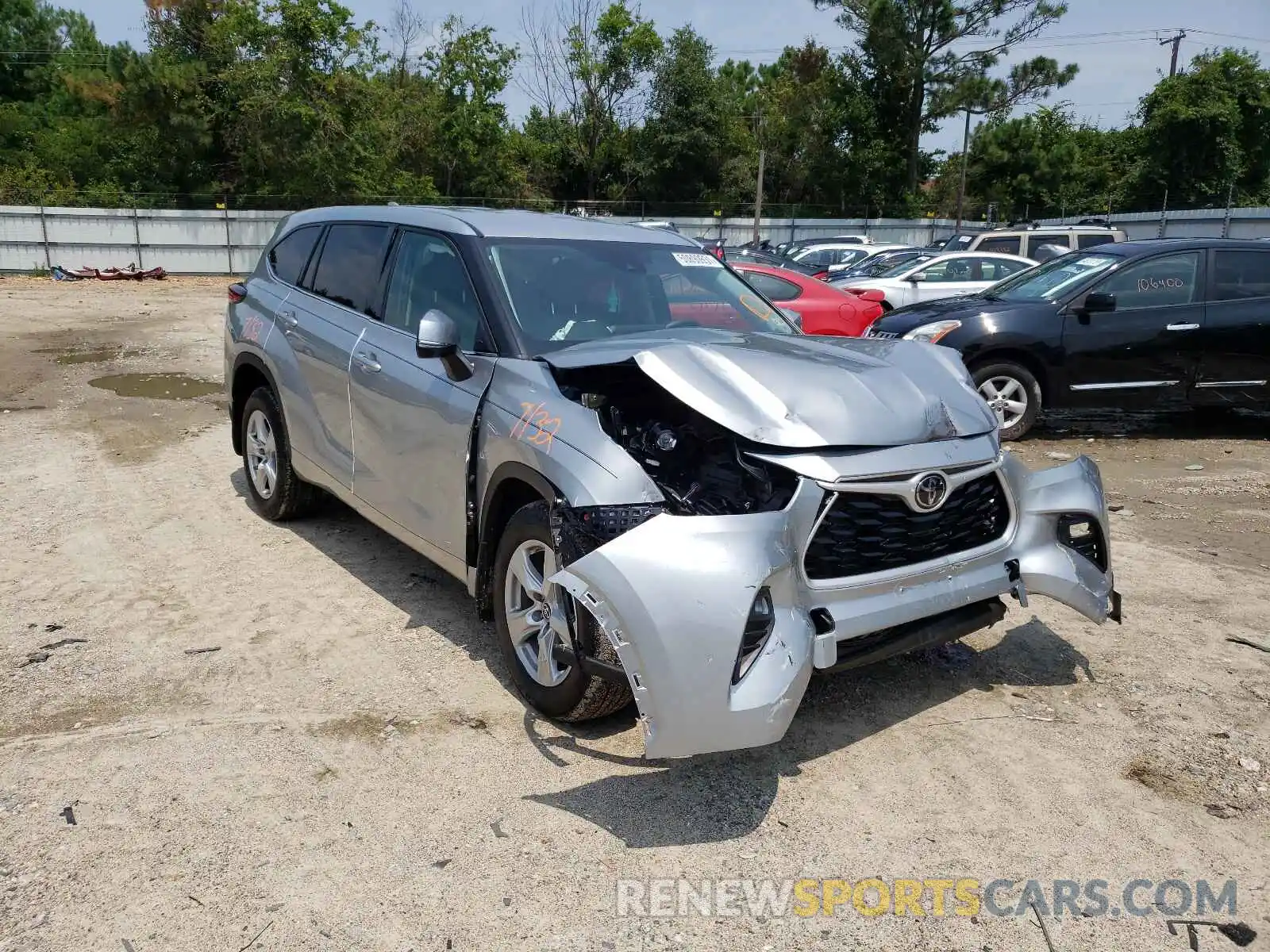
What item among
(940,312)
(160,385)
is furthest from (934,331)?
(160,385)

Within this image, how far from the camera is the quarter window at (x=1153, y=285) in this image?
28.9 ft

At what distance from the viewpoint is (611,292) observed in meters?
4.50

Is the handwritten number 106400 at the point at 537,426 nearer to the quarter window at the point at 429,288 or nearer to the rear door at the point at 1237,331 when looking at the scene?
the quarter window at the point at 429,288

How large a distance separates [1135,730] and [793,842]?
1.58m

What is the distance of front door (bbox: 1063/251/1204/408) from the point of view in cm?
867

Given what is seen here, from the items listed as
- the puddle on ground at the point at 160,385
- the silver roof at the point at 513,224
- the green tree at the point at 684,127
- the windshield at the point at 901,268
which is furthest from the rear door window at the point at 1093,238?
the green tree at the point at 684,127

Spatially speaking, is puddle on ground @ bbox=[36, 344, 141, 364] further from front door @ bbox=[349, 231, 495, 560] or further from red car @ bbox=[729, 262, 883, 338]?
front door @ bbox=[349, 231, 495, 560]

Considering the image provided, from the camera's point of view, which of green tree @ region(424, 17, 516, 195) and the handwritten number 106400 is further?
green tree @ region(424, 17, 516, 195)

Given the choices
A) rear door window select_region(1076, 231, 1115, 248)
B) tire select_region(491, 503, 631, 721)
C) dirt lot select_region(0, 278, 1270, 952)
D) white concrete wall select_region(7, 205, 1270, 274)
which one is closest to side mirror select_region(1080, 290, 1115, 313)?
dirt lot select_region(0, 278, 1270, 952)

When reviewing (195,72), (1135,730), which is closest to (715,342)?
(1135,730)

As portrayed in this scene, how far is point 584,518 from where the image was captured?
325cm

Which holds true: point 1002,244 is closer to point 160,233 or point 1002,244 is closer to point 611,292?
point 611,292

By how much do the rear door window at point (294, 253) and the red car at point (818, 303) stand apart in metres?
6.08

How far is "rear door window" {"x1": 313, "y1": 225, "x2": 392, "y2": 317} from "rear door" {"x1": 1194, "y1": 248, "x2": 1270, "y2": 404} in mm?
7238
